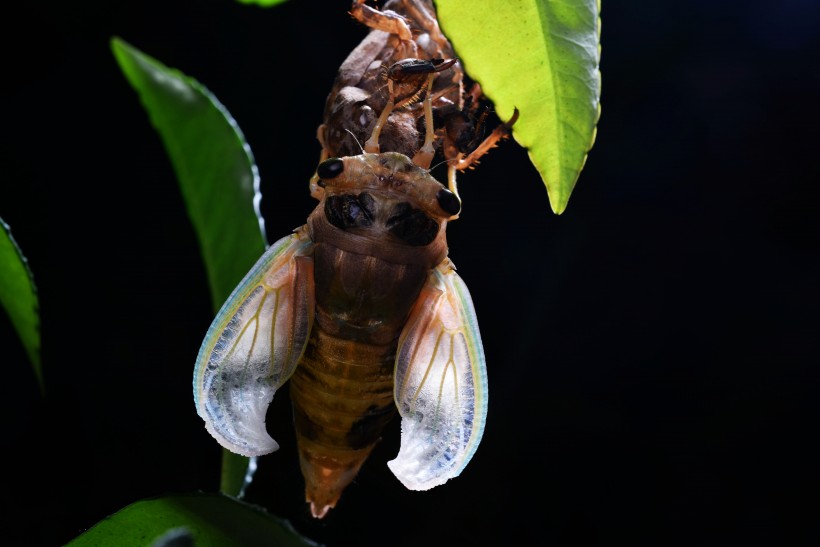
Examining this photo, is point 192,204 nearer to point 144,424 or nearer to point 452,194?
point 452,194

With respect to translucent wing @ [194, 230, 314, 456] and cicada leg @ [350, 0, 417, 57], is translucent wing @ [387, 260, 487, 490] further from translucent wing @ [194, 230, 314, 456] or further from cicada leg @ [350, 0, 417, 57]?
cicada leg @ [350, 0, 417, 57]

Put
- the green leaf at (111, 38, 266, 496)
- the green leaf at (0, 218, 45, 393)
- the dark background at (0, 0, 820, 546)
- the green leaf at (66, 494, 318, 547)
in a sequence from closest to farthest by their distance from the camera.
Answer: the green leaf at (66, 494, 318, 547) → the green leaf at (0, 218, 45, 393) → the green leaf at (111, 38, 266, 496) → the dark background at (0, 0, 820, 546)

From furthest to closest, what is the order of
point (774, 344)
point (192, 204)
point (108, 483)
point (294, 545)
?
point (774, 344) → point (108, 483) → point (192, 204) → point (294, 545)

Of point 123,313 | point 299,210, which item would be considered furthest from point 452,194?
point 123,313

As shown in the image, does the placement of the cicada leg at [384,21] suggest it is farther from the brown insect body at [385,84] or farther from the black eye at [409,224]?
the black eye at [409,224]

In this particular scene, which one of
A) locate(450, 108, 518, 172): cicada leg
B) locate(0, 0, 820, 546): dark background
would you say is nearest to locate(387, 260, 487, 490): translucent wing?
locate(450, 108, 518, 172): cicada leg

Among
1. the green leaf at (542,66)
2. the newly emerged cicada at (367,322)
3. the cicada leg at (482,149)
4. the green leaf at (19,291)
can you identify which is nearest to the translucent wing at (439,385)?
the newly emerged cicada at (367,322)

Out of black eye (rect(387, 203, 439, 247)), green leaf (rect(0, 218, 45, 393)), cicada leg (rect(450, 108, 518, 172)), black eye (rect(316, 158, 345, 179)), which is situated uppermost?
cicada leg (rect(450, 108, 518, 172))
